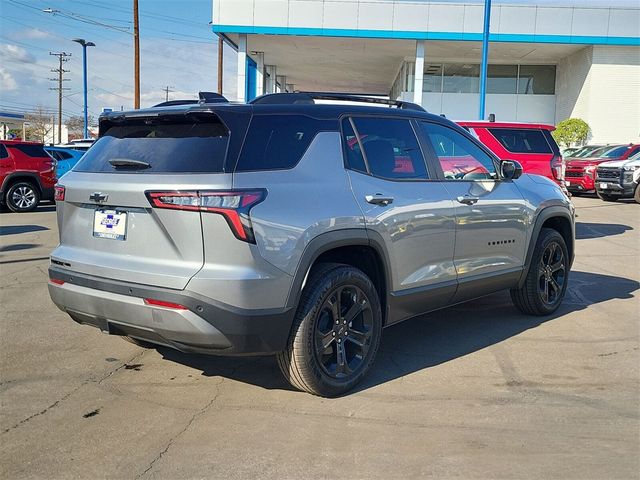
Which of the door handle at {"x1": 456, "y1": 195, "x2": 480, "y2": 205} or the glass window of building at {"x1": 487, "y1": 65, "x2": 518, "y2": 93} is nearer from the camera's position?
the door handle at {"x1": 456, "y1": 195, "x2": 480, "y2": 205}

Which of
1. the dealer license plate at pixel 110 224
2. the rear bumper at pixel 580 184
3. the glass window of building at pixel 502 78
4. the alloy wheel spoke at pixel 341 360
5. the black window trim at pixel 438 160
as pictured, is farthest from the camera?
the glass window of building at pixel 502 78

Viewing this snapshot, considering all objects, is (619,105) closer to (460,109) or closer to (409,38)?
(460,109)

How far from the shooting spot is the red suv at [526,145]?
35.9 feet

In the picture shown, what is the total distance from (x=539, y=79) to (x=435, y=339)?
29595 mm

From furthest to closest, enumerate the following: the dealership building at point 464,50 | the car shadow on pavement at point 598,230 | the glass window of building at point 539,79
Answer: the glass window of building at point 539,79 < the dealership building at point 464,50 < the car shadow on pavement at point 598,230

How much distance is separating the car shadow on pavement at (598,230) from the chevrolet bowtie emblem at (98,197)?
10130 mm

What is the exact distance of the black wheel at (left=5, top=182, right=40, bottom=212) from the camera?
15.1m

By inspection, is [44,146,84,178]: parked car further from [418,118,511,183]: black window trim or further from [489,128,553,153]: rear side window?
[418,118,511,183]: black window trim

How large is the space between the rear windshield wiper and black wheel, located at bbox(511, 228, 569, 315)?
3762 millimetres

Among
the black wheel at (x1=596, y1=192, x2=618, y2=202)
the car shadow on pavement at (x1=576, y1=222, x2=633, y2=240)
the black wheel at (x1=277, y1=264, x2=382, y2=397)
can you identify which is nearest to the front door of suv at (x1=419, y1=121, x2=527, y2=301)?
the black wheel at (x1=277, y1=264, x2=382, y2=397)

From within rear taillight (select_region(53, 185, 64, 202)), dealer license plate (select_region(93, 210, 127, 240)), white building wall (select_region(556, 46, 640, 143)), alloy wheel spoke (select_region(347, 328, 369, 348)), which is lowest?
alloy wheel spoke (select_region(347, 328, 369, 348))

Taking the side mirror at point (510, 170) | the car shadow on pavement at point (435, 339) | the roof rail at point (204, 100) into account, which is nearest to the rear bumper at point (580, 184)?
the car shadow on pavement at point (435, 339)

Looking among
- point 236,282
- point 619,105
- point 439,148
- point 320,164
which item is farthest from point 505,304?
point 619,105

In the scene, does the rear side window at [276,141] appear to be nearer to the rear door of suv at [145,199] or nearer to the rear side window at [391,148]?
the rear door of suv at [145,199]
